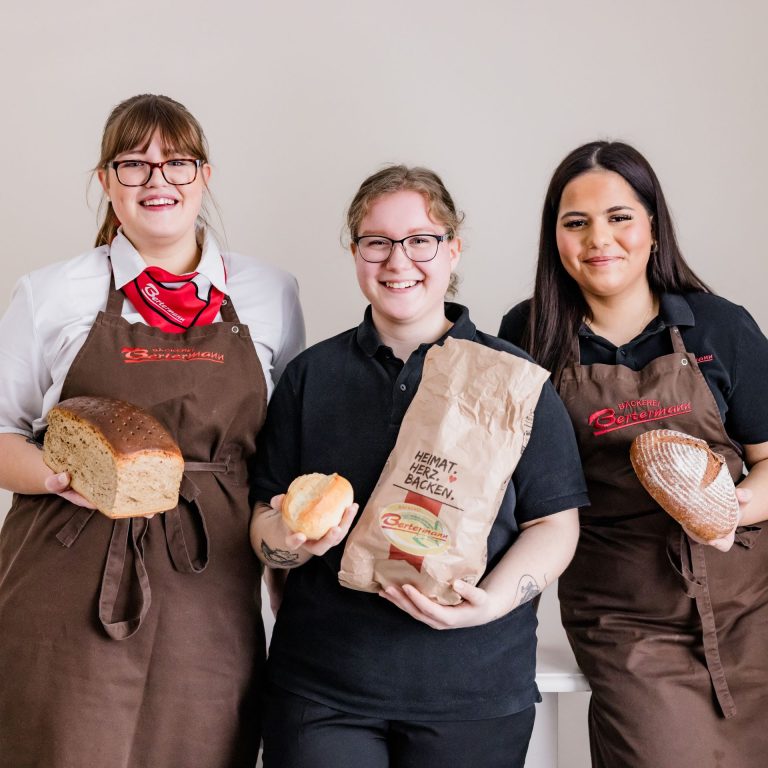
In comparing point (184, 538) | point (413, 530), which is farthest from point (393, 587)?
point (184, 538)

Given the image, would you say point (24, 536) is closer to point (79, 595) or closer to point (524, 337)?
point (79, 595)

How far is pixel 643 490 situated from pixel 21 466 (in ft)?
4.30

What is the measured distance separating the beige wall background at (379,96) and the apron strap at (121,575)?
1.32 metres

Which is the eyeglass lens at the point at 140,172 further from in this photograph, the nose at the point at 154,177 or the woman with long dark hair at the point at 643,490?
the woman with long dark hair at the point at 643,490

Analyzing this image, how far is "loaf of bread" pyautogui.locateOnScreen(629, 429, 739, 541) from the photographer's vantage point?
6.38 ft

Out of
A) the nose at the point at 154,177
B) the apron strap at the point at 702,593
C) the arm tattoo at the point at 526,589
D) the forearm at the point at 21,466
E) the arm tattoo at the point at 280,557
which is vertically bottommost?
the apron strap at the point at 702,593

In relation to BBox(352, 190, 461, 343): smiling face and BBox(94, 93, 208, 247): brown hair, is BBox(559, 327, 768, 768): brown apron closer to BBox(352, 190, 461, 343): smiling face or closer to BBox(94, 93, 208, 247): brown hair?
BBox(352, 190, 461, 343): smiling face

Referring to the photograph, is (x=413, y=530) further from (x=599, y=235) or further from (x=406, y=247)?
(x=599, y=235)

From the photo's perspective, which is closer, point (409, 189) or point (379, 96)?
point (409, 189)

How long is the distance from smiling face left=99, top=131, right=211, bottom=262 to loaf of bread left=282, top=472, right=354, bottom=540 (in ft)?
2.15

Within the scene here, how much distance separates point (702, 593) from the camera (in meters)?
2.11

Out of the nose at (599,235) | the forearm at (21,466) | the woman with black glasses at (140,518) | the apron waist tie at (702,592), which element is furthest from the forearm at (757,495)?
the forearm at (21,466)

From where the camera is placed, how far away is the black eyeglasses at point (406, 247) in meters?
1.93

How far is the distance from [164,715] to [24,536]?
465 millimetres
